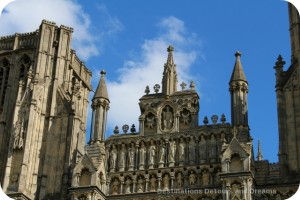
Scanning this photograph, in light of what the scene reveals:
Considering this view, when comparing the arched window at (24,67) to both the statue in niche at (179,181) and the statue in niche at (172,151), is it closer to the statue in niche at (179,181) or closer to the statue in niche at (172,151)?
the statue in niche at (172,151)

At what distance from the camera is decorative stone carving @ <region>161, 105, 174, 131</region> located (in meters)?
31.8

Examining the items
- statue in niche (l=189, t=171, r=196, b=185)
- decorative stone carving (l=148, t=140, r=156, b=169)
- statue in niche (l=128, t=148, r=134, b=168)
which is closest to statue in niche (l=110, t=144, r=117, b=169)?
statue in niche (l=128, t=148, r=134, b=168)

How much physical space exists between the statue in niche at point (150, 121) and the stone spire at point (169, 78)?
4.11ft

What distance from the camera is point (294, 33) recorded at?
103 feet

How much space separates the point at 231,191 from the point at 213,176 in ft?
6.61

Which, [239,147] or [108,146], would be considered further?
[108,146]

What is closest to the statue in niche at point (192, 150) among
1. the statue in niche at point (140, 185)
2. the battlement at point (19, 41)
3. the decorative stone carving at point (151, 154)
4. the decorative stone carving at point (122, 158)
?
the decorative stone carving at point (151, 154)

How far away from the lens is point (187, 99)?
3191cm

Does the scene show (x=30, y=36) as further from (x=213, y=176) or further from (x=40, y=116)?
(x=213, y=176)

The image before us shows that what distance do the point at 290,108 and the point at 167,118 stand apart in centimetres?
548

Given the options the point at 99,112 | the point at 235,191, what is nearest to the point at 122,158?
the point at 99,112

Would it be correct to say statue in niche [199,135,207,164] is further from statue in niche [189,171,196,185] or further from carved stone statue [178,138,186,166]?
carved stone statue [178,138,186,166]

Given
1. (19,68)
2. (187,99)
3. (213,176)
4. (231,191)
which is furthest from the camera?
(19,68)

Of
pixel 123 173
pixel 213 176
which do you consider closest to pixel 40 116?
pixel 123 173
